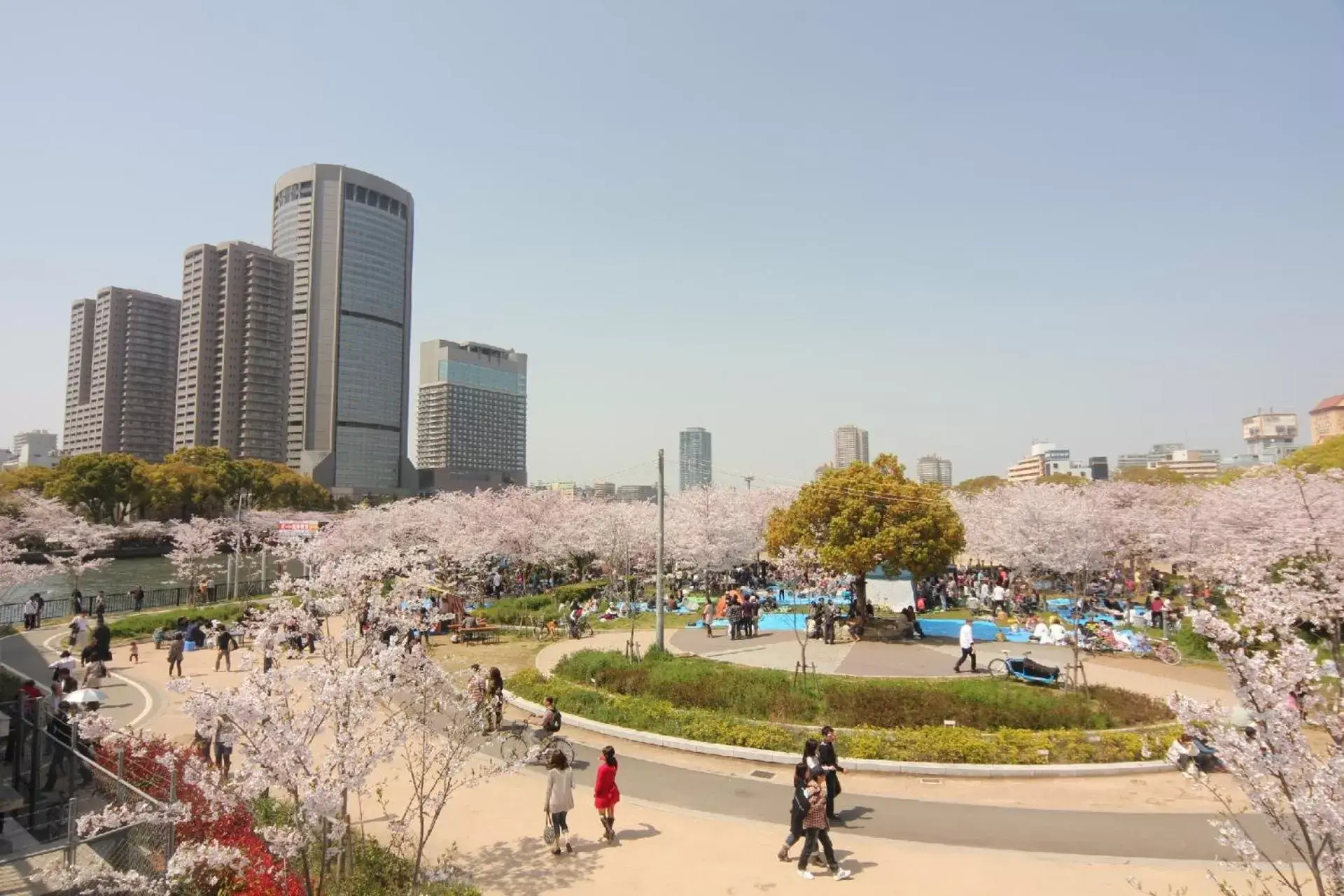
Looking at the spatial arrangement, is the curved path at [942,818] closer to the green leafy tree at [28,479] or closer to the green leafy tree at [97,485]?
the green leafy tree at [97,485]

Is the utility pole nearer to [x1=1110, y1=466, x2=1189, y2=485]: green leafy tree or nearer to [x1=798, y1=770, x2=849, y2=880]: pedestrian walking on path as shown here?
[x1=798, y1=770, x2=849, y2=880]: pedestrian walking on path

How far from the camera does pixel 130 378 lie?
504 feet


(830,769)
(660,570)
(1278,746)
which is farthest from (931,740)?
(660,570)

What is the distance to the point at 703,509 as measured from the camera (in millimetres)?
50344

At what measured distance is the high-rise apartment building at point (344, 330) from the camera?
151375mm

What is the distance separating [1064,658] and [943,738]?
11691 mm

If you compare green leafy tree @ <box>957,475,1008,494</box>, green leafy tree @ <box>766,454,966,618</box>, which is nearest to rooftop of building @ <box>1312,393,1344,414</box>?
green leafy tree @ <box>957,475,1008,494</box>

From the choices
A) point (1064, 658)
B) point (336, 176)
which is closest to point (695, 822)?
Result: point (1064, 658)

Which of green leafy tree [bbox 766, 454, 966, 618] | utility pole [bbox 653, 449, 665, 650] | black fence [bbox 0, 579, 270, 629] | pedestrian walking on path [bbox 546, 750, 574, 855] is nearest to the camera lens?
pedestrian walking on path [bbox 546, 750, 574, 855]

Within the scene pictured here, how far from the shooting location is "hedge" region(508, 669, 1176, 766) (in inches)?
530

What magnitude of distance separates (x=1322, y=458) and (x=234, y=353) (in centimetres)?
A: 16555

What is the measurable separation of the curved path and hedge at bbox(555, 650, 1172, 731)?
8.40 feet

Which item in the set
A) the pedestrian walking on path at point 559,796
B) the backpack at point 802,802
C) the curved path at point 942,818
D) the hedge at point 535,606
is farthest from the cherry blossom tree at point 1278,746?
the hedge at point 535,606

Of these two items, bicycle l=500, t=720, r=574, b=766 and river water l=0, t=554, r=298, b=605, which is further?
river water l=0, t=554, r=298, b=605
